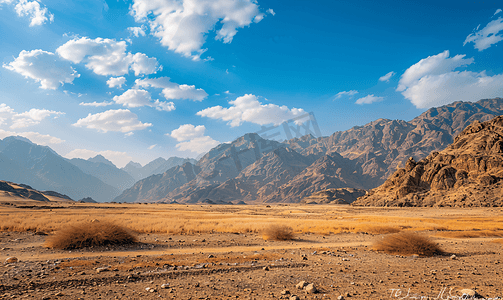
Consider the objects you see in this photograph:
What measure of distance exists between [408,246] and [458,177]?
116718 mm

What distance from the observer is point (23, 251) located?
45.8 feet

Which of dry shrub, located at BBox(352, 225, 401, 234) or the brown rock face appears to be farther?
the brown rock face

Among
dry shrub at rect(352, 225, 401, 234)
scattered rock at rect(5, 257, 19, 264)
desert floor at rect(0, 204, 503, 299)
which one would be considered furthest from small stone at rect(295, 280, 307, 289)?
dry shrub at rect(352, 225, 401, 234)

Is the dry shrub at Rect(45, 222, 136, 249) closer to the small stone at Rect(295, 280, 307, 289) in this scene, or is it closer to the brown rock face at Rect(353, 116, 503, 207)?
the small stone at Rect(295, 280, 307, 289)

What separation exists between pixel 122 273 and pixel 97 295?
232cm

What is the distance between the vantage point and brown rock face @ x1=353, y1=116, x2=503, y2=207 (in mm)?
88631

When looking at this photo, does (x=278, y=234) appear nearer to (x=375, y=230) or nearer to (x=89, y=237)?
(x=375, y=230)

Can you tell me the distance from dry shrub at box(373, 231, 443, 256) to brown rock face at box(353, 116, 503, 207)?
95.0 m

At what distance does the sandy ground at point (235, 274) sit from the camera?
8000 mm

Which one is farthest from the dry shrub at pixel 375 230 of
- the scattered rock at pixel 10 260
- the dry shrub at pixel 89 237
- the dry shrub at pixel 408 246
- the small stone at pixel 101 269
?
the scattered rock at pixel 10 260

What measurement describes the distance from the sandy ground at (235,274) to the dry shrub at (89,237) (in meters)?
0.79

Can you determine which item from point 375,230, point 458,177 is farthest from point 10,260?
point 458,177

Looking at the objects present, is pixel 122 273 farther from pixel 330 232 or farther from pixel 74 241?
pixel 330 232

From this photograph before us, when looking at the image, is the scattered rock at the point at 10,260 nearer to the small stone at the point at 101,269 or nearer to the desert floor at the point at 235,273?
the desert floor at the point at 235,273
